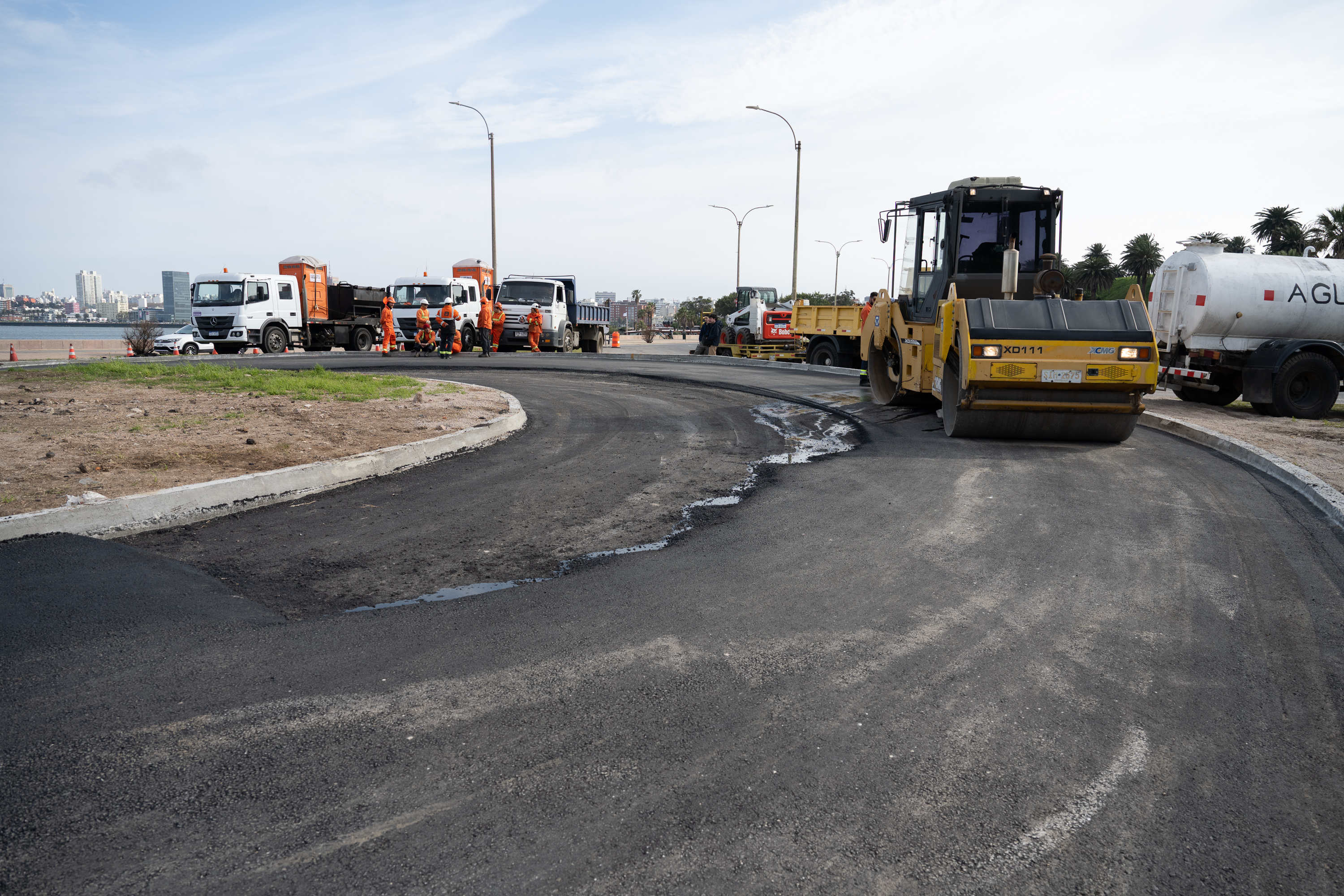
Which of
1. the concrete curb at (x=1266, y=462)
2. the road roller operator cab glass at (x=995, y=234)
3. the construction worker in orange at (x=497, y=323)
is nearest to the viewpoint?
the concrete curb at (x=1266, y=462)

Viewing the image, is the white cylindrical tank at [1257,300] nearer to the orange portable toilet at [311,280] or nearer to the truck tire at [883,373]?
the truck tire at [883,373]

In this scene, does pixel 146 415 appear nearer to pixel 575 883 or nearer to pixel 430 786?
pixel 430 786

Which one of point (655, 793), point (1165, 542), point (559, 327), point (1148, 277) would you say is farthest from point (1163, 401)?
point (1148, 277)

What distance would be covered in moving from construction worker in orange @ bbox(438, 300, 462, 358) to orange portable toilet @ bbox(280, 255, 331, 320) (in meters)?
6.64

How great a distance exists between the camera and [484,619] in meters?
4.21

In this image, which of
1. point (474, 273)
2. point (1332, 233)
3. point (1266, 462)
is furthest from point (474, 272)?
point (1332, 233)

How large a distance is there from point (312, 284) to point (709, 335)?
14.7m

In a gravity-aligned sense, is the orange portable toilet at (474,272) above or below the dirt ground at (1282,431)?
above

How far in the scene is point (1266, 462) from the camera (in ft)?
28.2

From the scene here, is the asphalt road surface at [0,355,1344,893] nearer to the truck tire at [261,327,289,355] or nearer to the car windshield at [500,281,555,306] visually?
the car windshield at [500,281,555,306]

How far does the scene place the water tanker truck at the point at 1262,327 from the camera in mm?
13555

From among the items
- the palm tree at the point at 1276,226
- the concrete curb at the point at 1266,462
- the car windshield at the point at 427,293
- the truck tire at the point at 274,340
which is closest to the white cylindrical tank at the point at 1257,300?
the concrete curb at the point at 1266,462

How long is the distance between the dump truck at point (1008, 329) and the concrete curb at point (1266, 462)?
4.18 ft

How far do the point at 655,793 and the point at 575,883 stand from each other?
0.47m
